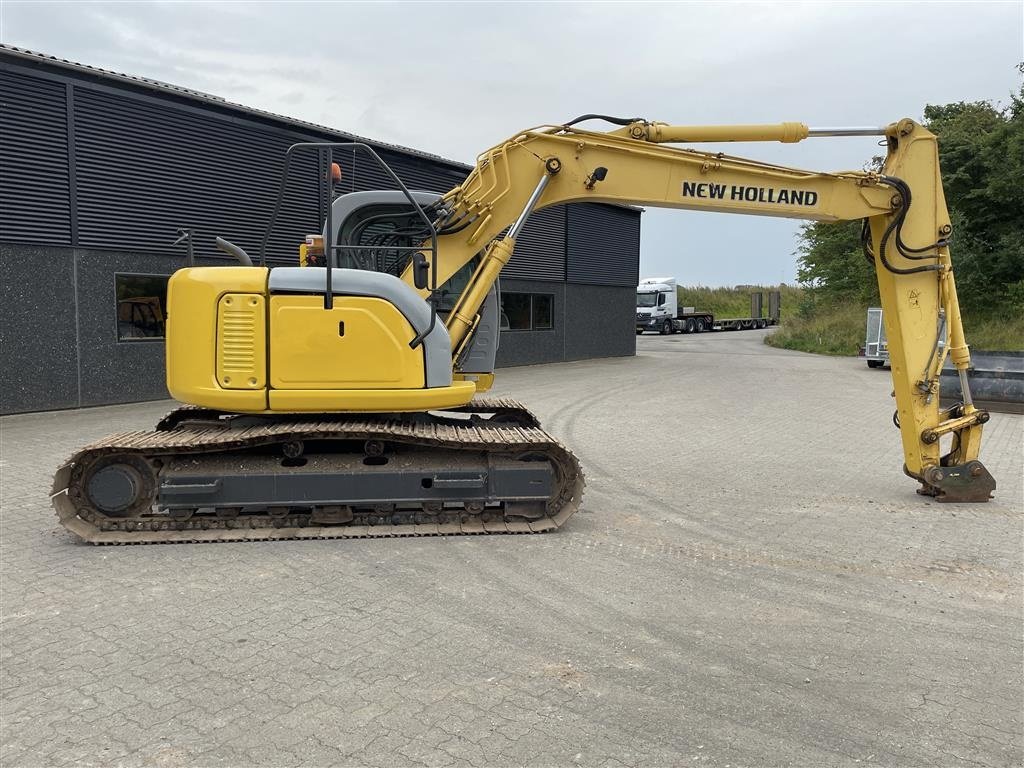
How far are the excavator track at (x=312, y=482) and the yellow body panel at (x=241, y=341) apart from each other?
0.46 m

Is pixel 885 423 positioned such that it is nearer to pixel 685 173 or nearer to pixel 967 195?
pixel 685 173

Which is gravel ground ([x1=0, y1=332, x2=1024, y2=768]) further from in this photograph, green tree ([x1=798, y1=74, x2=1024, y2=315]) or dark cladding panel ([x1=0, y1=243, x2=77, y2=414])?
green tree ([x1=798, y1=74, x2=1024, y2=315])

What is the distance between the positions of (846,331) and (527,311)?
1737 centimetres

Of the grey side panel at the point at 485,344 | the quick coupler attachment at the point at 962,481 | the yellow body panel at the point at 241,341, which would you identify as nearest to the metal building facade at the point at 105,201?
the grey side panel at the point at 485,344

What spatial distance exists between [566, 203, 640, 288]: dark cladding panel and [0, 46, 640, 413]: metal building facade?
356 inches

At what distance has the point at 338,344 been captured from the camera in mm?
5906

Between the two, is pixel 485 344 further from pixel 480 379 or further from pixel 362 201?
pixel 362 201

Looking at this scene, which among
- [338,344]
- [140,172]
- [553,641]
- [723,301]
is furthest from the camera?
[723,301]

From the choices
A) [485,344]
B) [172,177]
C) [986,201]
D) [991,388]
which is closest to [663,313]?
[986,201]

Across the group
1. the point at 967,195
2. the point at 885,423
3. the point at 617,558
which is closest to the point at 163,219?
the point at 617,558

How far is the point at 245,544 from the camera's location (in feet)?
19.2

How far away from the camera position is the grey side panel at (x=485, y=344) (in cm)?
741

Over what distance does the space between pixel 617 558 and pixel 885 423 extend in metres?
9.06

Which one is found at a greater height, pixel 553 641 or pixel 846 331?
pixel 846 331
